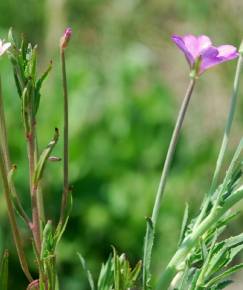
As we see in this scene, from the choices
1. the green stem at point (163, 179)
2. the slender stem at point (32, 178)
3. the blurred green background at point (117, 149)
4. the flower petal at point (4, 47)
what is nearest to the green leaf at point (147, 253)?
the green stem at point (163, 179)

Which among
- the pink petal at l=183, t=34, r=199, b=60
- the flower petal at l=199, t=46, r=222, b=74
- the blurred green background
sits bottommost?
the blurred green background

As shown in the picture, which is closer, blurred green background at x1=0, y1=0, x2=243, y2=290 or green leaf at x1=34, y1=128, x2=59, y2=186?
green leaf at x1=34, y1=128, x2=59, y2=186

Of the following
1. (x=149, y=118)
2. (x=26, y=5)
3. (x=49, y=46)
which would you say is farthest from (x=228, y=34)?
(x=26, y=5)

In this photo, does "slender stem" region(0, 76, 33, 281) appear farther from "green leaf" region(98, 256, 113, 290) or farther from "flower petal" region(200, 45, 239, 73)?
"flower petal" region(200, 45, 239, 73)

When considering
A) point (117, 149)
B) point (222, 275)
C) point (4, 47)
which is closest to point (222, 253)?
point (222, 275)

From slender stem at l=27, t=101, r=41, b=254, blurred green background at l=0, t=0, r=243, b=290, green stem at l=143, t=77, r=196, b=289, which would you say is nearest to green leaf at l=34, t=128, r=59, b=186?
slender stem at l=27, t=101, r=41, b=254

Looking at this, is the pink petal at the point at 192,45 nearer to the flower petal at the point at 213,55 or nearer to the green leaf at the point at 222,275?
the flower petal at the point at 213,55

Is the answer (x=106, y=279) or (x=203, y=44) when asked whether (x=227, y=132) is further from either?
(x=106, y=279)
